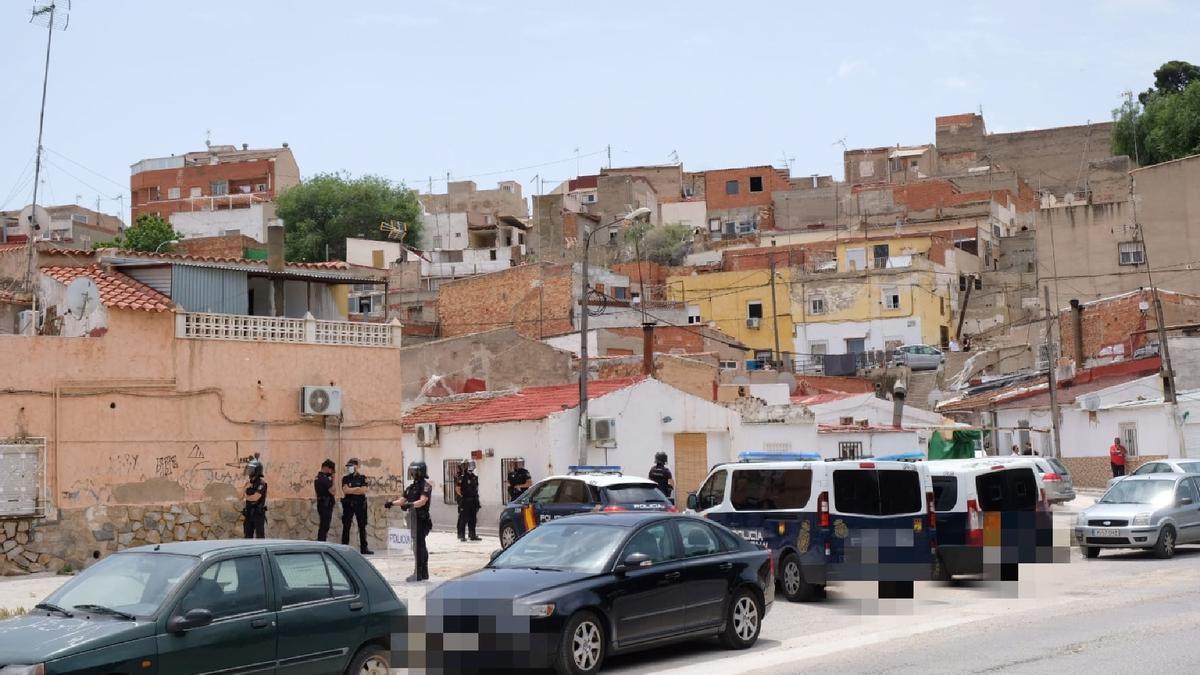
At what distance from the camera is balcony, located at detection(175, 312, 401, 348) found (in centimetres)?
2362

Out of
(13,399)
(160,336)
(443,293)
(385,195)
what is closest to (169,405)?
(160,336)

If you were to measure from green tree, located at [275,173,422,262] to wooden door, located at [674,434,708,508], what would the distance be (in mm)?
58565

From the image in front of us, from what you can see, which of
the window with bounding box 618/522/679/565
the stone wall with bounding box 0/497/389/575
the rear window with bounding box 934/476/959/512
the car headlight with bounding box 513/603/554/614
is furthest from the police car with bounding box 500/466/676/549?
the car headlight with bounding box 513/603/554/614

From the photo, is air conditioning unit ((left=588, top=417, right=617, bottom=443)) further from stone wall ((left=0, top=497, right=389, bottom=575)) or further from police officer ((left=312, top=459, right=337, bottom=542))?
police officer ((left=312, top=459, right=337, bottom=542))

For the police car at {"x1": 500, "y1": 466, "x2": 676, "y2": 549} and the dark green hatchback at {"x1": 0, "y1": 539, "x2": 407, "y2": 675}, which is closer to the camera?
the dark green hatchback at {"x1": 0, "y1": 539, "x2": 407, "y2": 675}

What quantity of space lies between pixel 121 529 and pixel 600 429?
12622mm

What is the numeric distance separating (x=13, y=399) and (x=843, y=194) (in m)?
76.4

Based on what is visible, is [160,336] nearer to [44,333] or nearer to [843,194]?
[44,333]

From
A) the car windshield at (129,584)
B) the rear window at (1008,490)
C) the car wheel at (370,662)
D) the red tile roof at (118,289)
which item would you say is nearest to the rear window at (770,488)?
the rear window at (1008,490)

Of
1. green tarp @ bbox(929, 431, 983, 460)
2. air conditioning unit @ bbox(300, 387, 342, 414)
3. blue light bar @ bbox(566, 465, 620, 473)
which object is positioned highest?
air conditioning unit @ bbox(300, 387, 342, 414)

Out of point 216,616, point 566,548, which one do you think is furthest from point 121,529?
point 216,616

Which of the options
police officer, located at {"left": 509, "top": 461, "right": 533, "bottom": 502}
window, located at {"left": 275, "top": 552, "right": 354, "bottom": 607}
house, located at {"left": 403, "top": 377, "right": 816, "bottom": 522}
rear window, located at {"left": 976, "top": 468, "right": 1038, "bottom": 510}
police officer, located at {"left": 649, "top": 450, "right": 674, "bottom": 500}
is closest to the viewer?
window, located at {"left": 275, "top": 552, "right": 354, "bottom": 607}

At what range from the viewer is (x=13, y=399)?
21.3 m

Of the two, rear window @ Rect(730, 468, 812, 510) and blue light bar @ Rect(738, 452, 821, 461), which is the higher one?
blue light bar @ Rect(738, 452, 821, 461)
